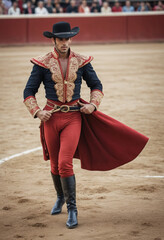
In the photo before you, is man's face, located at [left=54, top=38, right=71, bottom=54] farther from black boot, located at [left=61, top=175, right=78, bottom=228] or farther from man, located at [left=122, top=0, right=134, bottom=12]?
man, located at [left=122, top=0, right=134, bottom=12]

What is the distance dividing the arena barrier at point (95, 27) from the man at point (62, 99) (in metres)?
15.9

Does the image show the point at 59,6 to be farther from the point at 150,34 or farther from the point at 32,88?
the point at 32,88

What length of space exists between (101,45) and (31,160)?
14593 millimetres

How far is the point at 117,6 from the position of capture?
2016 cm

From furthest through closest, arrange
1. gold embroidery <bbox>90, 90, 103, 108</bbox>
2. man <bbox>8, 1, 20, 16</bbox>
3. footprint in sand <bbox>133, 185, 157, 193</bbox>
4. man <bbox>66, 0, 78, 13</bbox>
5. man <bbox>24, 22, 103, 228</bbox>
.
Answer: man <bbox>66, 0, 78, 13</bbox>, man <bbox>8, 1, 20, 16</bbox>, footprint in sand <bbox>133, 185, 157, 193</bbox>, gold embroidery <bbox>90, 90, 103, 108</bbox>, man <bbox>24, 22, 103, 228</bbox>

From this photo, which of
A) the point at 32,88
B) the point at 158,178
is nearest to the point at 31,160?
the point at 158,178

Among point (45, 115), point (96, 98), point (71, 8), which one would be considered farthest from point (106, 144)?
point (71, 8)

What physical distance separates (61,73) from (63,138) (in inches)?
20.1

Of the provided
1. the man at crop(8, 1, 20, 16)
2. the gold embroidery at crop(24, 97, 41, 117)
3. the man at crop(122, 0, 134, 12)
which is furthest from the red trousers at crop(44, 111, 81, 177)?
the man at crop(122, 0, 134, 12)

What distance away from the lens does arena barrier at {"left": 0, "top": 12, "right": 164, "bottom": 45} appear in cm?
1955

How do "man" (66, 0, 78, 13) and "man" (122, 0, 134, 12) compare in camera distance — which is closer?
"man" (66, 0, 78, 13)

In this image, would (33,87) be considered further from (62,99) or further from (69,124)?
(69,124)

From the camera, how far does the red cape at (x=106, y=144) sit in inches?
162

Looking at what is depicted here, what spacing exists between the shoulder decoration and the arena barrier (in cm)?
1588
